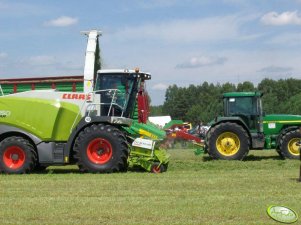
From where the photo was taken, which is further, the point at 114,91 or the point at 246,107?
the point at 246,107

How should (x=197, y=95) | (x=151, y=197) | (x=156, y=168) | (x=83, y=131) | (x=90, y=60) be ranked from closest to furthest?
(x=151, y=197), (x=156, y=168), (x=83, y=131), (x=90, y=60), (x=197, y=95)

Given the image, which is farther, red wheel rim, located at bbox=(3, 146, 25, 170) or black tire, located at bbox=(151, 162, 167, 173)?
red wheel rim, located at bbox=(3, 146, 25, 170)

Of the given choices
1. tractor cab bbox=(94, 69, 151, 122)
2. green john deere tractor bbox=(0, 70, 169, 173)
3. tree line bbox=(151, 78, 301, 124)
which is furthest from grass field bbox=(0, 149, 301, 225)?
tree line bbox=(151, 78, 301, 124)

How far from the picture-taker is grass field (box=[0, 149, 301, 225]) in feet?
25.6

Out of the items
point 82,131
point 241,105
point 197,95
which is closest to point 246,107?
point 241,105

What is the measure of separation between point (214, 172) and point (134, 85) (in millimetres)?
3085

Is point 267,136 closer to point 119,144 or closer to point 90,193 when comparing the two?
point 119,144

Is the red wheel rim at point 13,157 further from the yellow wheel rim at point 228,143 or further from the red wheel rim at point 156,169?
the yellow wheel rim at point 228,143

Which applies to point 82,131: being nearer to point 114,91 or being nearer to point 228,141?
point 114,91

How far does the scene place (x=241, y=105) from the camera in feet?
60.5

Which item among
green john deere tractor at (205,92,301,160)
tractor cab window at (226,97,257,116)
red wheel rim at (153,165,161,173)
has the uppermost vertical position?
tractor cab window at (226,97,257,116)

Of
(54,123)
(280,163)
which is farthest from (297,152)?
(54,123)

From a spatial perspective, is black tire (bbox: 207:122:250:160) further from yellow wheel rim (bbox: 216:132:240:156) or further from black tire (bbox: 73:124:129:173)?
black tire (bbox: 73:124:129:173)

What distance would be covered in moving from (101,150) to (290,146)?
6957 millimetres
